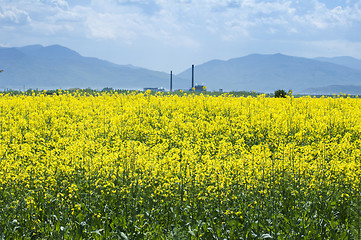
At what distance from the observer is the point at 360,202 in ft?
20.1

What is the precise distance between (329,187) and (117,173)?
154 inches

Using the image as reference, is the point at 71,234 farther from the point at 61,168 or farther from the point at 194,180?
the point at 194,180

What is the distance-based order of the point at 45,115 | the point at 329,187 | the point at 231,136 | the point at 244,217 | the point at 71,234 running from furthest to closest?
the point at 45,115 < the point at 231,136 < the point at 329,187 < the point at 244,217 < the point at 71,234

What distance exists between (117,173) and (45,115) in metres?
8.10

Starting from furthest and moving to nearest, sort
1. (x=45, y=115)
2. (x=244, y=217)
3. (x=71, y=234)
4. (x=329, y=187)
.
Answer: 1. (x=45, y=115)
2. (x=329, y=187)
3. (x=244, y=217)
4. (x=71, y=234)

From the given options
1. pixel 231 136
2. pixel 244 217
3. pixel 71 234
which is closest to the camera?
pixel 71 234

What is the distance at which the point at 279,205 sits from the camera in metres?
6.21

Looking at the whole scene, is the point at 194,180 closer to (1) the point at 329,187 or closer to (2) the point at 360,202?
(1) the point at 329,187

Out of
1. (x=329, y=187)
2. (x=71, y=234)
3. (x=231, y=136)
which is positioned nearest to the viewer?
(x=71, y=234)

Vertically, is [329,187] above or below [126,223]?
above

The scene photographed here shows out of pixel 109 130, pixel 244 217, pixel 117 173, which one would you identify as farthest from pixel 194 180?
Answer: pixel 109 130

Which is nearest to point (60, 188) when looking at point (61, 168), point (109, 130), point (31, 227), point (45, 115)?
point (61, 168)

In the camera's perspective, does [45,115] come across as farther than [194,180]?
Yes

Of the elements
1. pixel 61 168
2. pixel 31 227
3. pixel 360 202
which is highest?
pixel 61 168
